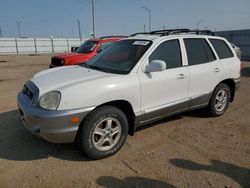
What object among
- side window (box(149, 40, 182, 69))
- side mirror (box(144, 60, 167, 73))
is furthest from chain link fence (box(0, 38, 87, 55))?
side mirror (box(144, 60, 167, 73))

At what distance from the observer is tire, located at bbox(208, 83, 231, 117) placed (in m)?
4.94

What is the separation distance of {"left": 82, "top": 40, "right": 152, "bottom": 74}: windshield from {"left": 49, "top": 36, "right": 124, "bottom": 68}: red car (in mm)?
4218

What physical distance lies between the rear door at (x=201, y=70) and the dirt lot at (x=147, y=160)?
624mm

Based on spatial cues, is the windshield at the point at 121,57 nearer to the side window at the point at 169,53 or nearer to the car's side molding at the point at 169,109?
the side window at the point at 169,53

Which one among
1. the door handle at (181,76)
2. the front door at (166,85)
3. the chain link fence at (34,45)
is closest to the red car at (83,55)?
the front door at (166,85)

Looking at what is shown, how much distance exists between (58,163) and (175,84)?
7.44ft

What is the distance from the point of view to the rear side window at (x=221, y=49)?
16.3 ft

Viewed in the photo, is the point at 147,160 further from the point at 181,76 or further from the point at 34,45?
the point at 34,45

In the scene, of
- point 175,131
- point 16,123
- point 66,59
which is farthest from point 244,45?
point 16,123

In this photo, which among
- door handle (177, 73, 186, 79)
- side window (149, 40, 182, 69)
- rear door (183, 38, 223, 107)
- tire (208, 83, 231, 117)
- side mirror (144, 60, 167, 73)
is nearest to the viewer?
side mirror (144, 60, 167, 73)

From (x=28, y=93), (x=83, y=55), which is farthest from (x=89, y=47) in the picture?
(x=28, y=93)

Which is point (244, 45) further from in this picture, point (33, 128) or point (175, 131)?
point (33, 128)

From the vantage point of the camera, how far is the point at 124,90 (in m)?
3.41

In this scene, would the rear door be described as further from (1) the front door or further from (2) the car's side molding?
(1) the front door
